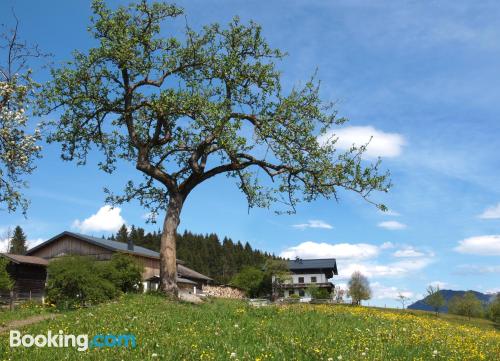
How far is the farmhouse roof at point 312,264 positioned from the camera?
387 feet

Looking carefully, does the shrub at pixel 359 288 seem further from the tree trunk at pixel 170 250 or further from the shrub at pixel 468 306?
the tree trunk at pixel 170 250

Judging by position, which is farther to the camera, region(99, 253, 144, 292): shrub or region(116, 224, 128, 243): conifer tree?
region(116, 224, 128, 243): conifer tree

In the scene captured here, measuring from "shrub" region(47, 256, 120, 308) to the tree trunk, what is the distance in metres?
3.06

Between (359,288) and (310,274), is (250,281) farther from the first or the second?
(310,274)

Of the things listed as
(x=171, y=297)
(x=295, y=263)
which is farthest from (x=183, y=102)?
(x=295, y=263)

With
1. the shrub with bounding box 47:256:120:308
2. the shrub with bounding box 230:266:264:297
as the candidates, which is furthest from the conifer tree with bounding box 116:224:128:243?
the shrub with bounding box 47:256:120:308

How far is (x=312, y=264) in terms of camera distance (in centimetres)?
12025

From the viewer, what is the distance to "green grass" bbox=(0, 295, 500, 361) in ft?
37.2

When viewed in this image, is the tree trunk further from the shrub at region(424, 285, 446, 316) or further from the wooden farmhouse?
the shrub at region(424, 285, 446, 316)

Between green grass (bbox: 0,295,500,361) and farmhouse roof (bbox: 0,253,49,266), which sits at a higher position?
farmhouse roof (bbox: 0,253,49,266)

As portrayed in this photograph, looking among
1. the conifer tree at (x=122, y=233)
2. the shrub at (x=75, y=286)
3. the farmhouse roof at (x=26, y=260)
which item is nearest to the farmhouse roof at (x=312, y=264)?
the conifer tree at (x=122, y=233)

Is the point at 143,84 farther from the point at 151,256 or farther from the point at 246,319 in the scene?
the point at 151,256

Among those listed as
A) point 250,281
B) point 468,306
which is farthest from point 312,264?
point 468,306

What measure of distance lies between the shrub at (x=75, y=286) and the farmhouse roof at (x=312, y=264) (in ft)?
310
